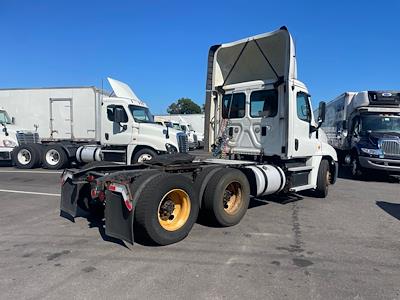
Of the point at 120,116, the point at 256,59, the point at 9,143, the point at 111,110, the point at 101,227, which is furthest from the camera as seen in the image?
the point at 9,143

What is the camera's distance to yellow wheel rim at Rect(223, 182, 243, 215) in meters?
6.54

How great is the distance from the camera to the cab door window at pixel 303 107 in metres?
8.39

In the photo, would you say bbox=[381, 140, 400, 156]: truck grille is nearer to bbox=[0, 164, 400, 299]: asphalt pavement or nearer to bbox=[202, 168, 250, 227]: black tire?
bbox=[0, 164, 400, 299]: asphalt pavement

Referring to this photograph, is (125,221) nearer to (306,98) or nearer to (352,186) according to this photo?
(306,98)

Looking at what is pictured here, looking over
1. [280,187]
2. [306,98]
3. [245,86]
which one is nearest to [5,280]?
[280,187]

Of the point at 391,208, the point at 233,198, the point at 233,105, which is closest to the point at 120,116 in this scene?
the point at 233,105

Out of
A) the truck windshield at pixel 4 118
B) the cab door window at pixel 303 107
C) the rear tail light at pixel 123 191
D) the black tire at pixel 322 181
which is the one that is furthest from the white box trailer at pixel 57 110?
the rear tail light at pixel 123 191

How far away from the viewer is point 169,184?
522cm

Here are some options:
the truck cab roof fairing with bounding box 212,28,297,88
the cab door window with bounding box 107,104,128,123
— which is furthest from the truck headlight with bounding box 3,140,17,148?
the truck cab roof fairing with bounding box 212,28,297,88

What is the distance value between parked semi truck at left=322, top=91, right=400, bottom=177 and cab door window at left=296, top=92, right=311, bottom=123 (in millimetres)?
5799

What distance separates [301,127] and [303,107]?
1.72 ft

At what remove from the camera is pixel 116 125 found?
13609 millimetres

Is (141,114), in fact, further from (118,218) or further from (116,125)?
(118,218)

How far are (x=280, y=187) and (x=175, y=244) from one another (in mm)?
3318
